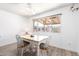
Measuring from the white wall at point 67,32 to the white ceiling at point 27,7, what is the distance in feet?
0.34

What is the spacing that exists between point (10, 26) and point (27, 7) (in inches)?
16.9

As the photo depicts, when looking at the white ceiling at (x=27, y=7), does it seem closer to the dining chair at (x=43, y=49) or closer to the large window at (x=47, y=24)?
the large window at (x=47, y=24)

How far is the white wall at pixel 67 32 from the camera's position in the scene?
1.26m

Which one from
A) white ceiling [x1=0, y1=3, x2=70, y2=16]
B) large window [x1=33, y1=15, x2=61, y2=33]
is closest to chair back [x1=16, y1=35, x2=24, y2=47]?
large window [x1=33, y1=15, x2=61, y2=33]

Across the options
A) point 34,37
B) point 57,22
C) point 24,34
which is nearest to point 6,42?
point 24,34

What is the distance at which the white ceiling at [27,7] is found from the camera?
4.16 ft

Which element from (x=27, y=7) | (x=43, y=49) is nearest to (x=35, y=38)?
(x=43, y=49)

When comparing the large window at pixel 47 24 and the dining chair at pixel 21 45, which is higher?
the large window at pixel 47 24

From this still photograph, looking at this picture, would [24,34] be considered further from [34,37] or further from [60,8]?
[60,8]

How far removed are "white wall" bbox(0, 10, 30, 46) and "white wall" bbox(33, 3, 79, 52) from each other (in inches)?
17.5

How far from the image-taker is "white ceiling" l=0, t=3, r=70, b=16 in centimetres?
127

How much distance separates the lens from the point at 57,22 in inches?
51.7

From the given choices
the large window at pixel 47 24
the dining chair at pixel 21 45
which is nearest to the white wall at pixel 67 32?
the large window at pixel 47 24

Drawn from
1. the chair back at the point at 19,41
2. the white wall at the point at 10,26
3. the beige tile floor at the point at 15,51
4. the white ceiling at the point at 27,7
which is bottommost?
the beige tile floor at the point at 15,51
